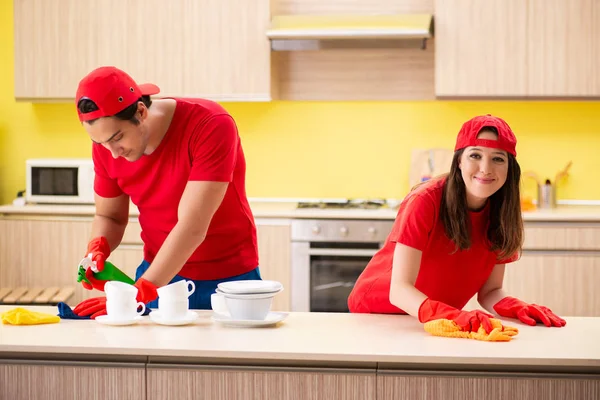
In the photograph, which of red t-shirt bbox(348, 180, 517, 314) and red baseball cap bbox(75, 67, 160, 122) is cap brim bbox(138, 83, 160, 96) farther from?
red t-shirt bbox(348, 180, 517, 314)

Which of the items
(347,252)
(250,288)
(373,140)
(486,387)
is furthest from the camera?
(373,140)

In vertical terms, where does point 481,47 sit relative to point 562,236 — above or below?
above

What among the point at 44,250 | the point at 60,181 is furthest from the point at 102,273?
the point at 60,181

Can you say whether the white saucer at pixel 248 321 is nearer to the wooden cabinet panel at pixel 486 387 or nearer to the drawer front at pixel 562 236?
the wooden cabinet panel at pixel 486 387

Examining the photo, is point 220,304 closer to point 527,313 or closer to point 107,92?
point 107,92

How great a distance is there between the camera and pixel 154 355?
6.97ft

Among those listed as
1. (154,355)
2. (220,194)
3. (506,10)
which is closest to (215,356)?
(154,355)

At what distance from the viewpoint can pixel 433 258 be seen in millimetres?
2490

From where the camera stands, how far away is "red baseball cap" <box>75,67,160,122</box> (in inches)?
90.4

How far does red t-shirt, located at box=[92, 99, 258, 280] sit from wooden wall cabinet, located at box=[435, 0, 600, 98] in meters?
2.25

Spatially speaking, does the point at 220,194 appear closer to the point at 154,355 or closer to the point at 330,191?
the point at 154,355

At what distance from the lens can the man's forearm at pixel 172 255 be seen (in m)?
2.42

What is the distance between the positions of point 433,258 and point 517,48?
247 cm

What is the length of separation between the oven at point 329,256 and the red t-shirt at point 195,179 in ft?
5.70
